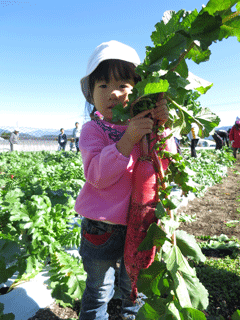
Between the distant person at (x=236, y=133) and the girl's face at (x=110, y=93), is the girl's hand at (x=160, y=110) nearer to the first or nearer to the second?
the girl's face at (x=110, y=93)

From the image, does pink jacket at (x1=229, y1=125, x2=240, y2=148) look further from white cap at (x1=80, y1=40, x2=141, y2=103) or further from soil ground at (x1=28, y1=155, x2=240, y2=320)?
white cap at (x1=80, y1=40, x2=141, y2=103)

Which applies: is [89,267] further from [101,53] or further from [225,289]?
[225,289]

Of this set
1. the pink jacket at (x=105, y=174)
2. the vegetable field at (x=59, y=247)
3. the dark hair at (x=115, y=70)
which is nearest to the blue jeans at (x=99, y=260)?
the pink jacket at (x=105, y=174)

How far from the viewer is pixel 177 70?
0.83 meters

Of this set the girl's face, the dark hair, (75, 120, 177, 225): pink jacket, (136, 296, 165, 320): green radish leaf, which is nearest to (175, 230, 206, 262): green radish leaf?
(136, 296, 165, 320): green radish leaf

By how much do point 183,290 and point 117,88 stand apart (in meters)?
0.87

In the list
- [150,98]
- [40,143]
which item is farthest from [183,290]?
[40,143]

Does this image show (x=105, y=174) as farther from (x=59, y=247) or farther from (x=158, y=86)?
(x=59, y=247)

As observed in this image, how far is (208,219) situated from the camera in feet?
11.4

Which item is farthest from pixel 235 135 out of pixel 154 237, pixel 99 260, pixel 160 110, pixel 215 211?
pixel 154 237

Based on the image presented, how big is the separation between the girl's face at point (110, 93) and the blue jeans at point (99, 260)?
0.58 m

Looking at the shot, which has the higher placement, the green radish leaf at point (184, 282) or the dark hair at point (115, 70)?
the dark hair at point (115, 70)

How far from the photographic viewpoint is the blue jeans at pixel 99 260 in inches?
46.7

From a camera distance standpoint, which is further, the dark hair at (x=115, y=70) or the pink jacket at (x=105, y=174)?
the dark hair at (x=115, y=70)
